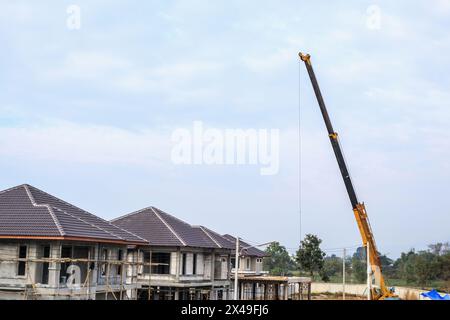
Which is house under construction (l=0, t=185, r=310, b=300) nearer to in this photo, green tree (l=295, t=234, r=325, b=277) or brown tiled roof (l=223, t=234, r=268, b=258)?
brown tiled roof (l=223, t=234, r=268, b=258)

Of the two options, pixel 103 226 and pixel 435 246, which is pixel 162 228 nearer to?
pixel 103 226

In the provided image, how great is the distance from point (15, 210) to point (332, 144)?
56.8ft

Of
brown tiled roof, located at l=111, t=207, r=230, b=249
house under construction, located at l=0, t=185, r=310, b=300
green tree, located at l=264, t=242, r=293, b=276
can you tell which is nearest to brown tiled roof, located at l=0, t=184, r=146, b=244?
house under construction, located at l=0, t=185, r=310, b=300

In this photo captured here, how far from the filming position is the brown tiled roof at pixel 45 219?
2661 cm

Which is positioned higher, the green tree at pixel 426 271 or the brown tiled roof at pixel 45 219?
the brown tiled roof at pixel 45 219

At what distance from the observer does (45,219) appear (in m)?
27.4

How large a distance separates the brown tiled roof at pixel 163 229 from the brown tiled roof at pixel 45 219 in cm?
822

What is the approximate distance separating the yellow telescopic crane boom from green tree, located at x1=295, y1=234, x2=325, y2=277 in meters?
35.2

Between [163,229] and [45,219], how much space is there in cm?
1509

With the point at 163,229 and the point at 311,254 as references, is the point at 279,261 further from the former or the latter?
the point at 163,229

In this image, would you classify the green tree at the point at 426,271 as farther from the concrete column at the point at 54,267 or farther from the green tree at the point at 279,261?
the concrete column at the point at 54,267

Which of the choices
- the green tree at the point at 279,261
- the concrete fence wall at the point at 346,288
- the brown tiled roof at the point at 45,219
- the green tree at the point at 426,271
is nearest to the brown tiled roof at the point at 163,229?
the brown tiled roof at the point at 45,219

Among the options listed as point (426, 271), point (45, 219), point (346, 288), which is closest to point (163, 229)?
point (45, 219)
